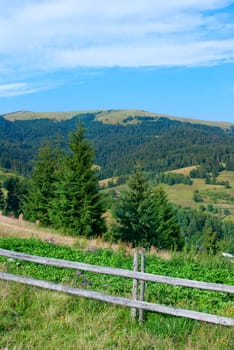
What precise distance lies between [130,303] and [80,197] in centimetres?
2423

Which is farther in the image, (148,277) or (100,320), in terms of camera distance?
(148,277)

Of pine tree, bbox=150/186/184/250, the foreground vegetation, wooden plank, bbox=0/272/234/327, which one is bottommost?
pine tree, bbox=150/186/184/250

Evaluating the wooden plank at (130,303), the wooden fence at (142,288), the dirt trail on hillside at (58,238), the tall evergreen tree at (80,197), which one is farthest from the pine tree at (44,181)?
the wooden fence at (142,288)

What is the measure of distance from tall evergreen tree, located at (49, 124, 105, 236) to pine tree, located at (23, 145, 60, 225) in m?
6.92

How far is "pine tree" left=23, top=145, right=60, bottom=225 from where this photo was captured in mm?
38375

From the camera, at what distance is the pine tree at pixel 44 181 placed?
38375 mm

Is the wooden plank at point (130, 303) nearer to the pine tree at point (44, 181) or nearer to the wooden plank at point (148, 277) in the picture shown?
the wooden plank at point (148, 277)

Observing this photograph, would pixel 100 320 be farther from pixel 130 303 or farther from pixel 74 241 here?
pixel 74 241

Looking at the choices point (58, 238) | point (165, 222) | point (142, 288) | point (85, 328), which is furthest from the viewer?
point (165, 222)

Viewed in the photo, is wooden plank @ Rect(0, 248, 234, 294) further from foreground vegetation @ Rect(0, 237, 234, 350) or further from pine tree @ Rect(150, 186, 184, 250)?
pine tree @ Rect(150, 186, 184, 250)

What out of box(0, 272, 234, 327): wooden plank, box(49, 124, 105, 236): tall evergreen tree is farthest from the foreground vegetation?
box(49, 124, 105, 236): tall evergreen tree

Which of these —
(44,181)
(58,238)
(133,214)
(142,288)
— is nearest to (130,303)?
(142,288)

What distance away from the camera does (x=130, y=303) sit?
6.51m

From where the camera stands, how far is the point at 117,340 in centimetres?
572
